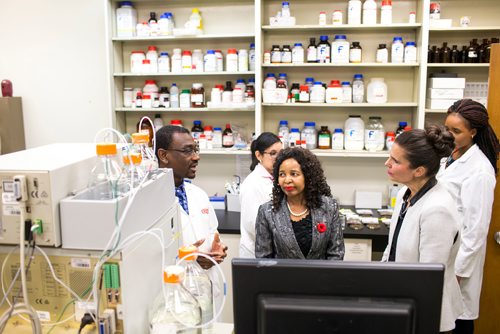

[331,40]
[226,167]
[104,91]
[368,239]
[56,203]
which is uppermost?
[331,40]

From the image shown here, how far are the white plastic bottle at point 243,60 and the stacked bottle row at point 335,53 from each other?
0.14 m

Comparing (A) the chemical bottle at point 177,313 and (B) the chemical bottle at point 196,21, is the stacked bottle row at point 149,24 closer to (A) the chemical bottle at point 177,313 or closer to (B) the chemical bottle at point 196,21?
(B) the chemical bottle at point 196,21

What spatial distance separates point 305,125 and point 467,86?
1.16 m

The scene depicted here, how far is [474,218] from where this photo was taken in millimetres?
2139

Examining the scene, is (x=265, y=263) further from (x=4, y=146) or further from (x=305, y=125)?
(x=4, y=146)

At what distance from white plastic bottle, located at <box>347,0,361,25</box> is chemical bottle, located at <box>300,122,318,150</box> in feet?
2.51

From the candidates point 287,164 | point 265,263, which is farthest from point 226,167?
point 265,263

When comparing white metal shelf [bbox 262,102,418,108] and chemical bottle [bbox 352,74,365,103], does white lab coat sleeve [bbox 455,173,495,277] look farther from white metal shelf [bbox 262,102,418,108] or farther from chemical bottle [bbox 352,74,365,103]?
chemical bottle [bbox 352,74,365,103]

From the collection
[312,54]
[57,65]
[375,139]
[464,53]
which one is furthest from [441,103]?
[57,65]

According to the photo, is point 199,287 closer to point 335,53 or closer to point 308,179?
point 308,179

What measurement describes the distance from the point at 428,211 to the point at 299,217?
0.57 metres

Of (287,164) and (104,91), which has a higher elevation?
(104,91)

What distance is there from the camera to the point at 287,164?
2.10 metres

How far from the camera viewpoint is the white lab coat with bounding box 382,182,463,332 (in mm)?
1608
